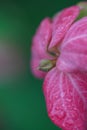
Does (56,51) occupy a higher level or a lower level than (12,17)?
higher

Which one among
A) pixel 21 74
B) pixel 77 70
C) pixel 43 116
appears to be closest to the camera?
pixel 77 70

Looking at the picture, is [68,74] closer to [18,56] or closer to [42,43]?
[42,43]

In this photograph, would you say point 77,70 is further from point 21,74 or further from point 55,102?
point 21,74

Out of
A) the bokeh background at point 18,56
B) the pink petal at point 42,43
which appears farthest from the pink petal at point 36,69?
the bokeh background at point 18,56


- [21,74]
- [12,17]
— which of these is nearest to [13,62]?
[21,74]

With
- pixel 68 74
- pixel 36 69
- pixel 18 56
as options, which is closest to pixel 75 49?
pixel 68 74

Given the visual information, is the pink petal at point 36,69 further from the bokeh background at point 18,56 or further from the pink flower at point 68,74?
the bokeh background at point 18,56

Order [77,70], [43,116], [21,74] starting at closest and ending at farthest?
[77,70], [43,116], [21,74]

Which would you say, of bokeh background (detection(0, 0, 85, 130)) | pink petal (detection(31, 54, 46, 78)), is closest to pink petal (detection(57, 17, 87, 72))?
pink petal (detection(31, 54, 46, 78))
